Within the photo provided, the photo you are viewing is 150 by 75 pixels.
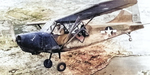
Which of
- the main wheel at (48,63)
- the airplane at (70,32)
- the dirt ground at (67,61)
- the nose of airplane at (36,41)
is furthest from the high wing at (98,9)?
the main wheel at (48,63)

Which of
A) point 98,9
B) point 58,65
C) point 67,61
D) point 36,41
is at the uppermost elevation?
point 98,9

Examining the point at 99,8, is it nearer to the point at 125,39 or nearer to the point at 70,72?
the point at 70,72

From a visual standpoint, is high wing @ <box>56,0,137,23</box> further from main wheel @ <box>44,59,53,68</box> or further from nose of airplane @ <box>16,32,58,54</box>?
main wheel @ <box>44,59,53,68</box>

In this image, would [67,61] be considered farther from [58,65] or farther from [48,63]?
[48,63]

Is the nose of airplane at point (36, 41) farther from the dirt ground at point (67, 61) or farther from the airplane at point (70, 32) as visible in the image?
the dirt ground at point (67, 61)

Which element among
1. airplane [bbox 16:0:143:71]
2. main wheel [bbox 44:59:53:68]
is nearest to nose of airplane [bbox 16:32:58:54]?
airplane [bbox 16:0:143:71]

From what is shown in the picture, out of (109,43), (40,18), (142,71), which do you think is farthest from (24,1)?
(142,71)

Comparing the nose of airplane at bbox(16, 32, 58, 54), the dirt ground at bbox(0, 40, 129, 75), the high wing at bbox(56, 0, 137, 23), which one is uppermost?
the high wing at bbox(56, 0, 137, 23)

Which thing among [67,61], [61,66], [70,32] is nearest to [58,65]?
[61,66]
